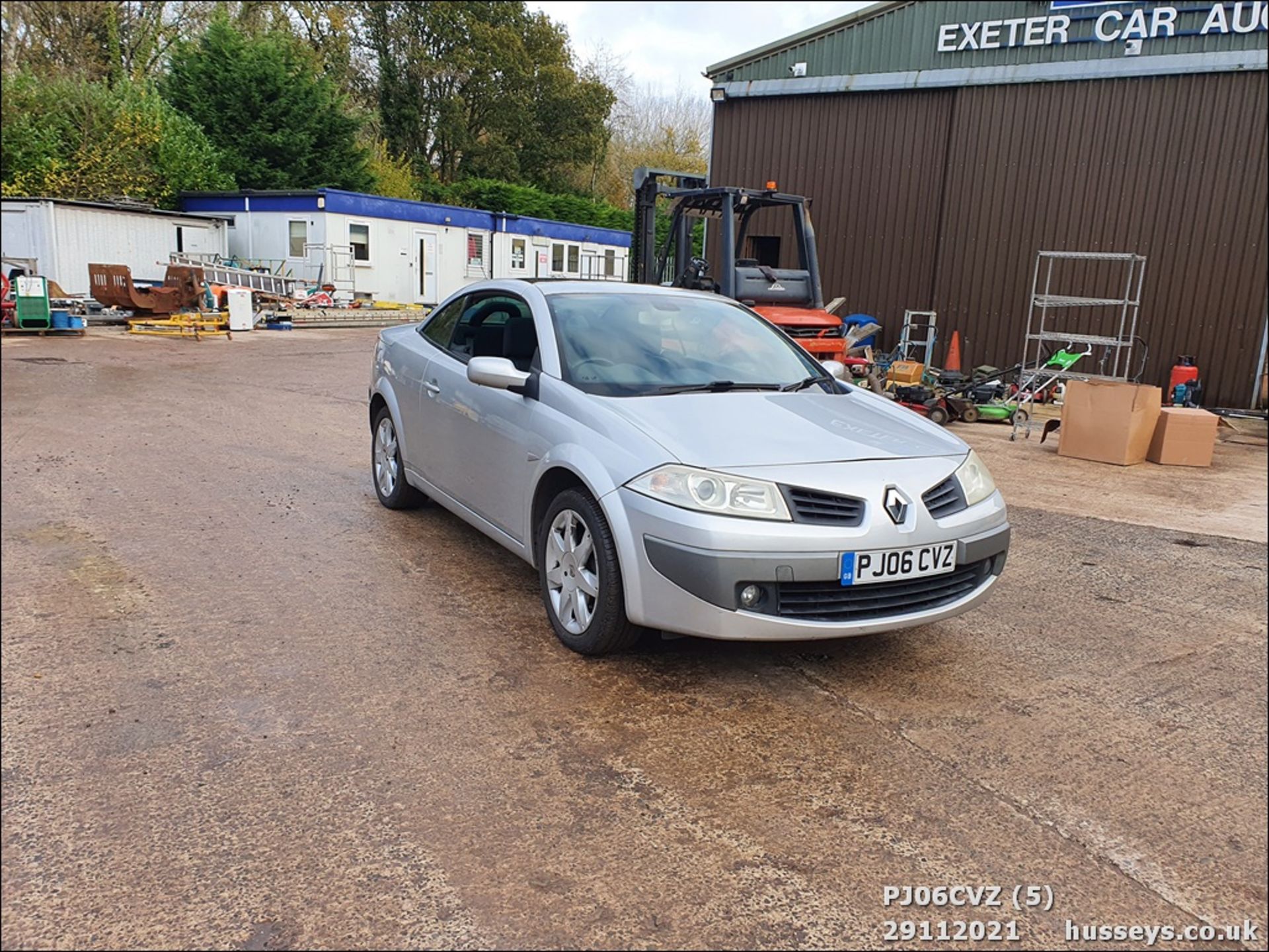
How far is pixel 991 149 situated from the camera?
45.9ft

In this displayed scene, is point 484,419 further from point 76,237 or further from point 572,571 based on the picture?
point 76,237

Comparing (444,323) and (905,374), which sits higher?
(444,323)

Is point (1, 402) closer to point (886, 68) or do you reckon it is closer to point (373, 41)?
point (886, 68)

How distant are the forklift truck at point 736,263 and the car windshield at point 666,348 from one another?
509 cm

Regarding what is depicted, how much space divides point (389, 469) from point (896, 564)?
353 centimetres

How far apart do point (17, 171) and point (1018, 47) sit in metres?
14.5

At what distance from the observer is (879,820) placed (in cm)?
266

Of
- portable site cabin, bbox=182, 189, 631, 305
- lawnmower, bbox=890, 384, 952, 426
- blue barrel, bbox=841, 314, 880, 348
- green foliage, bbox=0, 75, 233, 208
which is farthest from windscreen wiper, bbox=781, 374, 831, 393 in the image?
portable site cabin, bbox=182, 189, 631, 305

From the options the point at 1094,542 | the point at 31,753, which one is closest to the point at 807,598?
the point at 31,753

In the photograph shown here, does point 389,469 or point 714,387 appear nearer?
point 714,387

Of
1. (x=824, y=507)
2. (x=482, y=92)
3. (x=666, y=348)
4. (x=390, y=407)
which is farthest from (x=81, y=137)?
(x=482, y=92)

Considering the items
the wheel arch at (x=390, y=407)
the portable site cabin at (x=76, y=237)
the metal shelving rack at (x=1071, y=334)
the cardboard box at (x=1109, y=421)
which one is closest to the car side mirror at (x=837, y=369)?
the wheel arch at (x=390, y=407)

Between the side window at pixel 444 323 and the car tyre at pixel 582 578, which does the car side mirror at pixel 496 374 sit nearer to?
the car tyre at pixel 582 578

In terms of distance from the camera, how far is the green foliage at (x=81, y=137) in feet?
4.06
